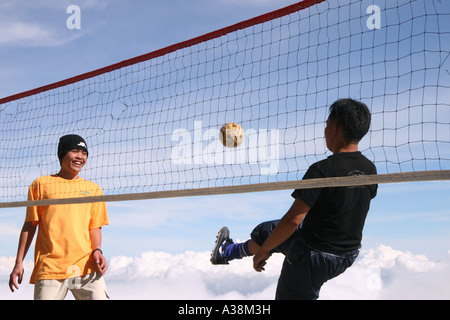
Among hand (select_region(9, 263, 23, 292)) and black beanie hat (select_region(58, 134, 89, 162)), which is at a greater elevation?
black beanie hat (select_region(58, 134, 89, 162))

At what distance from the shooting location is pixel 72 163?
5.01m

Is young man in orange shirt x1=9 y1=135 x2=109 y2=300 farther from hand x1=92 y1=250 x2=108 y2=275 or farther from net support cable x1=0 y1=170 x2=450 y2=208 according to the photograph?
net support cable x1=0 y1=170 x2=450 y2=208

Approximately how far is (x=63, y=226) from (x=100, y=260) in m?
0.46

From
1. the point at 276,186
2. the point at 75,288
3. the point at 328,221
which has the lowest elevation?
the point at 75,288

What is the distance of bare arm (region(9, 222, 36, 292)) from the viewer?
4.86 metres

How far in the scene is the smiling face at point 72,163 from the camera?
500 centimetres

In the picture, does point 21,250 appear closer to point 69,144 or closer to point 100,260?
point 100,260

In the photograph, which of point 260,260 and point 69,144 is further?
point 69,144

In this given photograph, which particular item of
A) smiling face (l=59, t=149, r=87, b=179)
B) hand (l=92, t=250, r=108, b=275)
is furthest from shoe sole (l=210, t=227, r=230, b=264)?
smiling face (l=59, t=149, r=87, b=179)

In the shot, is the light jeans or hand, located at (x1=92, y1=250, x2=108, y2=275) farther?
hand, located at (x1=92, y1=250, x2=108, y2=275)

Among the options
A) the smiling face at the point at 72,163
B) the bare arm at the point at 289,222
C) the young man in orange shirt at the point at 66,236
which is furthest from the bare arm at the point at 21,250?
the bare arm at the point at 289,222

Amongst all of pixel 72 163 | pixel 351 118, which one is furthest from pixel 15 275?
pixel 351 118

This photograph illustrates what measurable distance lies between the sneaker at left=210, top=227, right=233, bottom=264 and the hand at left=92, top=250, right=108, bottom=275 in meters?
0.98
